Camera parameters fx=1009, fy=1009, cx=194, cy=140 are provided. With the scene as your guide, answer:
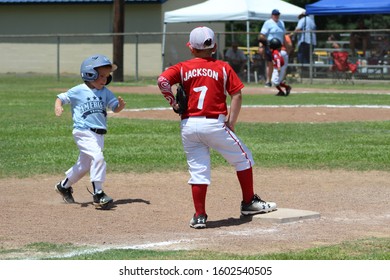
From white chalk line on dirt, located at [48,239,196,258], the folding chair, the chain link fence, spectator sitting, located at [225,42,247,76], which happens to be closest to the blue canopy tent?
the chain link fence

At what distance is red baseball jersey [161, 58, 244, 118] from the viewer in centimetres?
920

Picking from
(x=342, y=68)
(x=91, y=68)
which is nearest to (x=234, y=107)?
(x=91, y=68)

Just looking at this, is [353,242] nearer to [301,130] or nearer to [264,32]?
[301,130]

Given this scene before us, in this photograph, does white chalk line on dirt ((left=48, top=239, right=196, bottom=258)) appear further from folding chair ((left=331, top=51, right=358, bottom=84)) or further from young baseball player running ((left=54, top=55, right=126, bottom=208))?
folding chair ((left=331, top=51, right=358, bottom=84))

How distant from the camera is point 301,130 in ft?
59.7

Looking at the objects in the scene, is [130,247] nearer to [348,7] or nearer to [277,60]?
[277,60]

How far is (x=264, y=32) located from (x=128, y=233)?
23677 mm

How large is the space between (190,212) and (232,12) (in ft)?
90.9

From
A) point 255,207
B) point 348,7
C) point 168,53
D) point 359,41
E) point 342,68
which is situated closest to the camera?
point 255,207

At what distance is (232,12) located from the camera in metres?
37.3

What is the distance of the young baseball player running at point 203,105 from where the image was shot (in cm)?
922

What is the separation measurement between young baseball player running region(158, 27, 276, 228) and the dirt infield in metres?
0.53

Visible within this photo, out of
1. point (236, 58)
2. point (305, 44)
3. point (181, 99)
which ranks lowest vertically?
point (236, 58)

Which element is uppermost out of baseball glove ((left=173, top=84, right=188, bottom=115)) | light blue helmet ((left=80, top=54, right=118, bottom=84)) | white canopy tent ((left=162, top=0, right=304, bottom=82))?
white canopy tent ((left=162, top=0, right=304, bottom=82))
